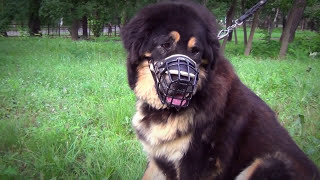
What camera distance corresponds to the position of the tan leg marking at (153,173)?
3111 millimetres

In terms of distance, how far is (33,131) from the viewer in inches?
164

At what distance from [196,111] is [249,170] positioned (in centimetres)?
67

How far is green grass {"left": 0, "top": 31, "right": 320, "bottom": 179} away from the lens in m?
3.43

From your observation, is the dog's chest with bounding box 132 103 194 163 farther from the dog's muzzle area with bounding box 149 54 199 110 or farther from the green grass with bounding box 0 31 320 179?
the green grass with bounding box 0 31 320 179

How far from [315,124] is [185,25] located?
302 centimetres

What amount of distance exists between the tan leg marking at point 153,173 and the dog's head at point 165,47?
2.16ft

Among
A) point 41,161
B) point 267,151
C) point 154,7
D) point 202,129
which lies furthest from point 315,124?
point 41,161

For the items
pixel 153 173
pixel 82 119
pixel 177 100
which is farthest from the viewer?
pixel 82 119

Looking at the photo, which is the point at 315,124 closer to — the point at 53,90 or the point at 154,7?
the point at 154,7

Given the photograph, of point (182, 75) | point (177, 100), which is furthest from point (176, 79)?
point (177, 100)

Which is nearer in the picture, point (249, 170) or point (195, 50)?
point (249, 170)

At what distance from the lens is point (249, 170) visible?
2.66m

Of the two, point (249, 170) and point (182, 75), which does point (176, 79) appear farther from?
point (249, 170)

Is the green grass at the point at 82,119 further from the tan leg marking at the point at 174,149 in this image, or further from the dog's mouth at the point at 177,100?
the dog's mouth at the point at 177,100
